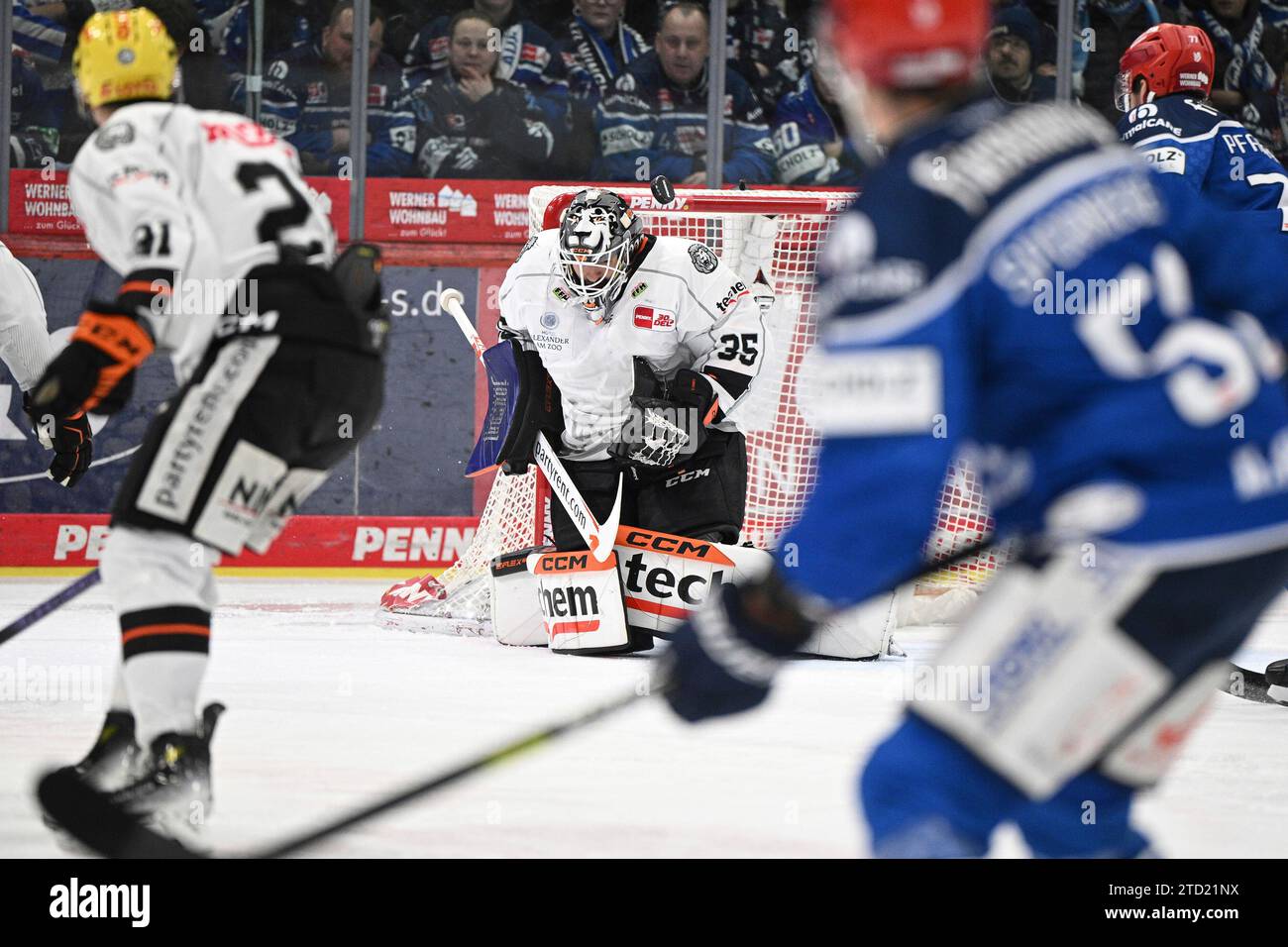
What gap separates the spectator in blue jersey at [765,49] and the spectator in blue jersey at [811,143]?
0.06 meters

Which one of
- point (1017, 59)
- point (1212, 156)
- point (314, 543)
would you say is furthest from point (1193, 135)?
point (314, 543)

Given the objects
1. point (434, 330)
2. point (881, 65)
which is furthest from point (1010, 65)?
point (881, 65)

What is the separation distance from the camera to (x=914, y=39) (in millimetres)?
1331

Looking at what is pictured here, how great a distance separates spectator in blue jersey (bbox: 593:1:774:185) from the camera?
7094 millimetres

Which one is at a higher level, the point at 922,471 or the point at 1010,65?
the point at 1010,65

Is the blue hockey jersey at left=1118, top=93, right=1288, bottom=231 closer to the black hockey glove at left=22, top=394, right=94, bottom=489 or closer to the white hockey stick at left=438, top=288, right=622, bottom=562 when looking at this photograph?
the white hockey stick at left=438, top=288, right=622, bottom=562

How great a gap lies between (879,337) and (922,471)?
11 centimetres

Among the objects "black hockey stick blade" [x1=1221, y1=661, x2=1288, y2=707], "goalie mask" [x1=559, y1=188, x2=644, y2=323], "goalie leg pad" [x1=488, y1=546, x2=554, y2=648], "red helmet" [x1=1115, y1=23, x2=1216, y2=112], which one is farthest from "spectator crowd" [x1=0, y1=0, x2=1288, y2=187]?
"black hockey stick blade" [x1=1221, y1=661, x2=1288, y2=707]

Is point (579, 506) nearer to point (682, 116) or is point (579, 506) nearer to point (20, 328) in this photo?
point (20, 328)

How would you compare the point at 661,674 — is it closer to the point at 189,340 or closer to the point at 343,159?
the point at 189,340

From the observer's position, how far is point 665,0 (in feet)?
23.5

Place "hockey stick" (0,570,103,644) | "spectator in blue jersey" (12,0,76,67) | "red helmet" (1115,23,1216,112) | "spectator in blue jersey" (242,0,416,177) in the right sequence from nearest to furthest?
1. "hockey stick" (0,570,103,644)
2. "red helmet" (1115,23,1216,112)
3. "spectator in blue jersey" (12,0,76,67)
4. "spectator in blue jersey" (242,0,416,177)

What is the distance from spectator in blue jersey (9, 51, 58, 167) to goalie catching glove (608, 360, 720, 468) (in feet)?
11.3

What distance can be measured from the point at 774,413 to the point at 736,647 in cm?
436
